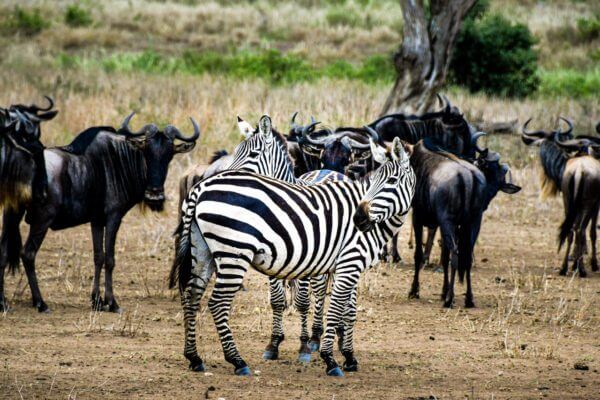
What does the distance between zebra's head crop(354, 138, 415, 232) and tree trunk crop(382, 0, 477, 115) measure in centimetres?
1460

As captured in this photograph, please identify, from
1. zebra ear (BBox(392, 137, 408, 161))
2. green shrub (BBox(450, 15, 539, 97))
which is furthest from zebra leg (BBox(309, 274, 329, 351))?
green shrub (BBox(450, 15, 539, 97))

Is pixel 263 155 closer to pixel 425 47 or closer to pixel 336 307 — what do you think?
pixel 336 307

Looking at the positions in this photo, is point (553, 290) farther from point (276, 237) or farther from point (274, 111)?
point (274, 111)

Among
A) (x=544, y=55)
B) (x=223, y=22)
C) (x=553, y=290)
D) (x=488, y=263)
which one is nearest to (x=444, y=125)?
(x=488, y=263)

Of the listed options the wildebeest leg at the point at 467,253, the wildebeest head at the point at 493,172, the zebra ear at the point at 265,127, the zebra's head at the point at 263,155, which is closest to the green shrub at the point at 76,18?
the wildebeest head at the point at 493,172

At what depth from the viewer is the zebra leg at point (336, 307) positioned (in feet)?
25.4

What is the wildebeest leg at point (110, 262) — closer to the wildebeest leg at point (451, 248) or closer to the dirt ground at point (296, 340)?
the dirt ground at point (296, 340)

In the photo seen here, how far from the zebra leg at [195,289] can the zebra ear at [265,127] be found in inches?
71.3

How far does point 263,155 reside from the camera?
30.1ft

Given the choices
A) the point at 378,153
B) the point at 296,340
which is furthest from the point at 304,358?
the point at 378,153

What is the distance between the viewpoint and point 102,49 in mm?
36094

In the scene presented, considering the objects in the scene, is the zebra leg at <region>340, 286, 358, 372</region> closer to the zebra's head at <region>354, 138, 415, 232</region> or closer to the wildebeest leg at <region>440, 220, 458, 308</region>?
the zebra's head at <region>354, 138, 415, 232</region>

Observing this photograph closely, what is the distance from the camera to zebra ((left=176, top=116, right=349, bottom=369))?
8.23 meters

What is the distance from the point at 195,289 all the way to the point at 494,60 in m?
22.1
